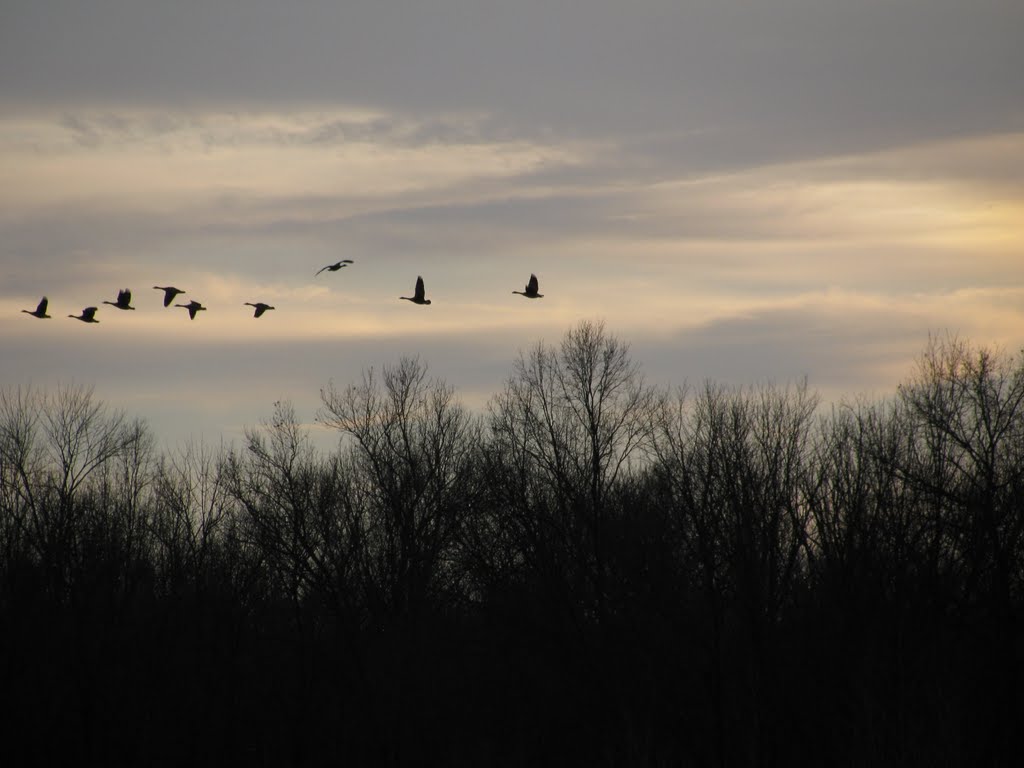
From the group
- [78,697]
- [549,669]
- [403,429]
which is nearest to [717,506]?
[549,669]

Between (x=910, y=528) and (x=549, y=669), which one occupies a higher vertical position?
(x=910, y=528)

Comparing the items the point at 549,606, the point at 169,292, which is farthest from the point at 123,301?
the point at 549,606

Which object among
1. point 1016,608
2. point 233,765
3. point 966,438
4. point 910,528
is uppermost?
point 966,438

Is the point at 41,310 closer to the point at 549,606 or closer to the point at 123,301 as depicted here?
the point at 123,301

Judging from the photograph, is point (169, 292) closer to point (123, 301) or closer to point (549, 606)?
point (123, 301)

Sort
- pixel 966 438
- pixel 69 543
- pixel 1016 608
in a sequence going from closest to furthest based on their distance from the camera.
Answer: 1. pixel 1016 608
2. pixel 966 438
3. pixel 69 543

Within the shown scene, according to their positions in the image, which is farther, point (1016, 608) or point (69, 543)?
point (69, 543)

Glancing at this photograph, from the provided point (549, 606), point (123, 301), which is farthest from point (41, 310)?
point (549, 606)

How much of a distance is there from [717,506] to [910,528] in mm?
5818

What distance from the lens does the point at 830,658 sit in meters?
33.8

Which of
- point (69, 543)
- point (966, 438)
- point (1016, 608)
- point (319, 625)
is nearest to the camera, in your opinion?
point (1016, 608)

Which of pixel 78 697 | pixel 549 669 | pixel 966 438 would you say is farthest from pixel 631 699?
pixel 78 697

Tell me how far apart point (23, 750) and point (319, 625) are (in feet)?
39.9

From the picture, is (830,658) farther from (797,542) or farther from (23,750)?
(23,750)
